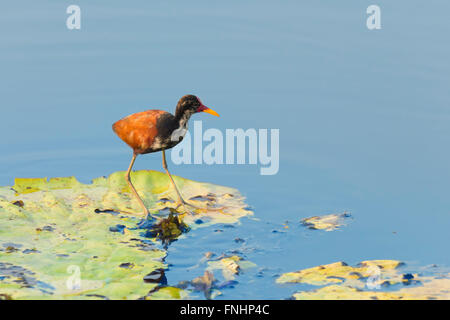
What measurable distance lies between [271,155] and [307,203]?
38.7 inches

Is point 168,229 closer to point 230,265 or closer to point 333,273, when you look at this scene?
point 230,265

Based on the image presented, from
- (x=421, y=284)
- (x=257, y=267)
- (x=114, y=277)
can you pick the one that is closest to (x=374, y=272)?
(x=421, y=284)

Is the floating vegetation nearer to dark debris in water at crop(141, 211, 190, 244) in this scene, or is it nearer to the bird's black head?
dark debris in water at crop(141, 211, 190, 244)

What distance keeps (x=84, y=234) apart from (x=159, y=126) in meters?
1.40

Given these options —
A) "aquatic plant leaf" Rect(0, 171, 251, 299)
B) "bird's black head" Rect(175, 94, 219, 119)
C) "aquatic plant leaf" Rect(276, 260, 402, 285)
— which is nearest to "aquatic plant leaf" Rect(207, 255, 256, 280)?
"aquatic plant leaf" Rect(276, 260, 402, 285)

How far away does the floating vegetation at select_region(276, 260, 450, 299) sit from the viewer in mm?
8469

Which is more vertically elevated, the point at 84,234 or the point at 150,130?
the point at 150,130

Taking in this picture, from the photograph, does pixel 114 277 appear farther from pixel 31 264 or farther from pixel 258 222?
pixel 258 222

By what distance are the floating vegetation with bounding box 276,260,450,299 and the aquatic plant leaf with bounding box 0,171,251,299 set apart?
1.34 m

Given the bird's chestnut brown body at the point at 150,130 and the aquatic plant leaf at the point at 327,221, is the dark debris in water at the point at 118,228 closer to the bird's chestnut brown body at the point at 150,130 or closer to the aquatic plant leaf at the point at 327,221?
the bird's chestnut brown body at the point at 150,130

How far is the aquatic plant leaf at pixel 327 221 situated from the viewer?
1005cm

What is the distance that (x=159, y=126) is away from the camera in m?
9.80

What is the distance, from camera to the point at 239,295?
8523mm

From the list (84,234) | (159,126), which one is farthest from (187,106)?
(84,234)
